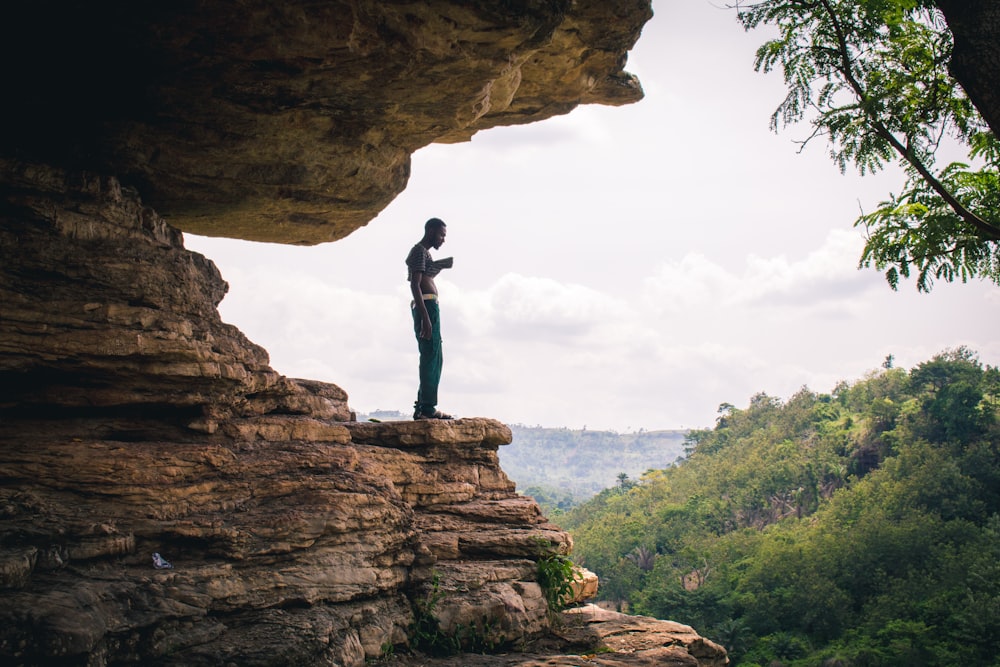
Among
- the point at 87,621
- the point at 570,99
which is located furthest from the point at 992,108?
the point at 87,621

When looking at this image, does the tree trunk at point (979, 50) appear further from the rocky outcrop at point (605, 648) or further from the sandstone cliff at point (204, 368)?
the rocky outcrop at point (605, 648)

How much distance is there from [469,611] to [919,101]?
655 centimetres

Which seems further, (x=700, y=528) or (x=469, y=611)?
(x=700, y=528)

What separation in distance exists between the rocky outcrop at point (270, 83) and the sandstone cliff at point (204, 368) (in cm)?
2

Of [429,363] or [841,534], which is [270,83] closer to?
[429,363]

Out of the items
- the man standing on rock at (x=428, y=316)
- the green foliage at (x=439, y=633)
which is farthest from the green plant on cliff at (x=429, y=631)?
the man standing on rock at (x=428, y=316)

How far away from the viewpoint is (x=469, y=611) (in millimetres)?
7086

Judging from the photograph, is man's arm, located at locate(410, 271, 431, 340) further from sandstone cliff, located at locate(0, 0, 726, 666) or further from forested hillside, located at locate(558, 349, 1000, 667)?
forested hillside, located at locate(558, 349, 1000, 667)

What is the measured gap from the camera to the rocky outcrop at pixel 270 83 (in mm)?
5941

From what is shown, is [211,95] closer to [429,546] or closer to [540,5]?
[540,5]

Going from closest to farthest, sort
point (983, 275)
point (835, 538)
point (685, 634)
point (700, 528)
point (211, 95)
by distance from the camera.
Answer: point (211, 95) < point (983, 275) < point (685, 634) < point (835, 538) < point (700, 528)

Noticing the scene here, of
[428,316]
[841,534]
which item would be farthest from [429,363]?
[841,534]

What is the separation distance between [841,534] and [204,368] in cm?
4308

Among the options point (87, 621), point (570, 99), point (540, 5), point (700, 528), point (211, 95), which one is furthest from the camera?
point (700, 528)
